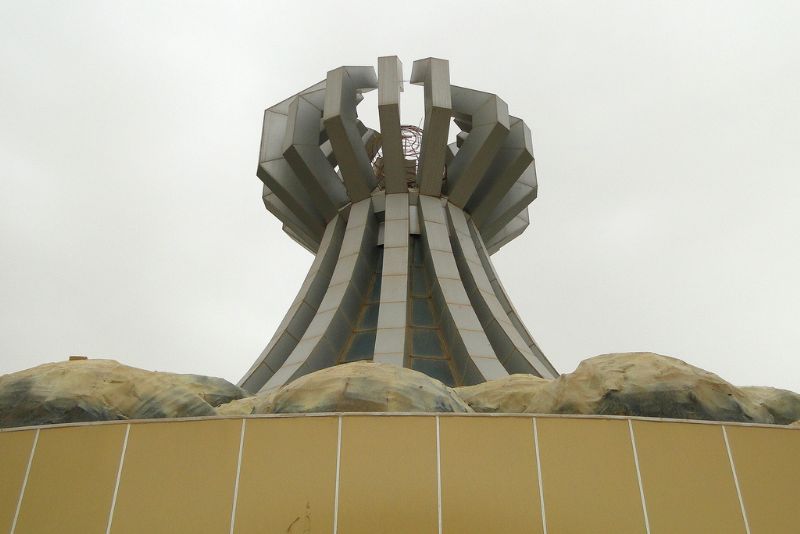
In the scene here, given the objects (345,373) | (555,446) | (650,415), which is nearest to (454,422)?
(555,446)

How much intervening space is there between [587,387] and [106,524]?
5.24 meters

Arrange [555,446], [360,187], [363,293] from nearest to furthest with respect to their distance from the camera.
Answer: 1. [555,446]
2. [363,293]
3. [360,187]

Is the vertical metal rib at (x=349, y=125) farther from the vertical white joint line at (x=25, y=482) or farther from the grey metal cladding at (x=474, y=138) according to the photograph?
the vertical white joint line at (x=25, y=482)

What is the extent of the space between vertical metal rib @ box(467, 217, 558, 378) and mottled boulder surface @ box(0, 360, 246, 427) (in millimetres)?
9541

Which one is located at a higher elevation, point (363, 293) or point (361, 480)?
point (363, 293)

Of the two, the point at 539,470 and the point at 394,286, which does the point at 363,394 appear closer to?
the point at 539,470

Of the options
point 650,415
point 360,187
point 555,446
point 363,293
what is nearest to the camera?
point 555,446

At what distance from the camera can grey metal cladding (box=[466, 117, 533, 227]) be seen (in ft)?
67.8

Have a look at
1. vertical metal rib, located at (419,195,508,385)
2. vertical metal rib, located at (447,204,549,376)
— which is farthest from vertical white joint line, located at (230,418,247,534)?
vertical metal rib, located at (447,204,549,376)

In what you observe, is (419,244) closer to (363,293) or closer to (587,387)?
(363,293)

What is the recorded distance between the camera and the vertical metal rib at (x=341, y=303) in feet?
54.0

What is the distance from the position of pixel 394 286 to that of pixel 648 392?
34.3 ft

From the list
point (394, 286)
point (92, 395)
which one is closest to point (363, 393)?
point (92, 395)

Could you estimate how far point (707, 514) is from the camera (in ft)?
22.4
